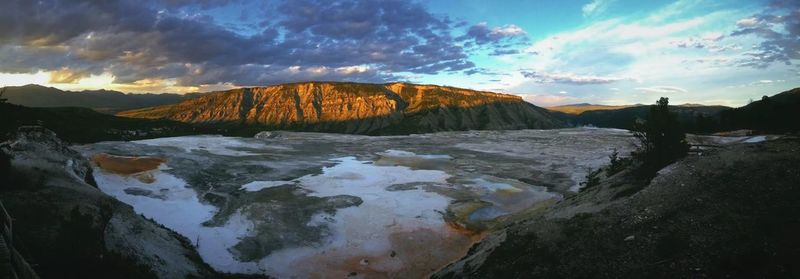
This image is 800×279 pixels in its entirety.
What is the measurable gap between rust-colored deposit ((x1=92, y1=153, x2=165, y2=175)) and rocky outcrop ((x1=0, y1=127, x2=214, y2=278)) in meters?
11.0

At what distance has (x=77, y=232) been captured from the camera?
11383mm

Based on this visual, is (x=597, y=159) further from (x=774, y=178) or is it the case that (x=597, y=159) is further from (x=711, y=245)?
(x=711, y=245)

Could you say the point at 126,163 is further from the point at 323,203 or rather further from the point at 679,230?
the point at 679,230

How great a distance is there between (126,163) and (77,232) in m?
25.0

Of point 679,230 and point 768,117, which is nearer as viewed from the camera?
point 679,230

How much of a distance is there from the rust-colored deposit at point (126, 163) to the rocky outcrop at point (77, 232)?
36.2 ft

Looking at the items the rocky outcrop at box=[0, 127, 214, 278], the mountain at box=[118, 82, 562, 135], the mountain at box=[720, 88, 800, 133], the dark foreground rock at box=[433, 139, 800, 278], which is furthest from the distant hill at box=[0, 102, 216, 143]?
the mountain at box=[720, 88, 800, 133]

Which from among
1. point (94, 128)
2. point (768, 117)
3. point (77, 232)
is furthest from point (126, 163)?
point (94, 128)

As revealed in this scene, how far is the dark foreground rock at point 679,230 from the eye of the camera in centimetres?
1046

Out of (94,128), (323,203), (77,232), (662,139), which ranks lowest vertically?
(323,203)

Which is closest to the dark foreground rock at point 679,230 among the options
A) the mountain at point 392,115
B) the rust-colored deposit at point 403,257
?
the rust-colored deposit at point 403,257

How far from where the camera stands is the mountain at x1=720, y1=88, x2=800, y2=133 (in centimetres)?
3406

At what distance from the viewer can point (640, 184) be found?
17.2 meters

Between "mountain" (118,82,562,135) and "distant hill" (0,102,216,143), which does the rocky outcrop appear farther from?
"mountain" (118,82,562,135)
